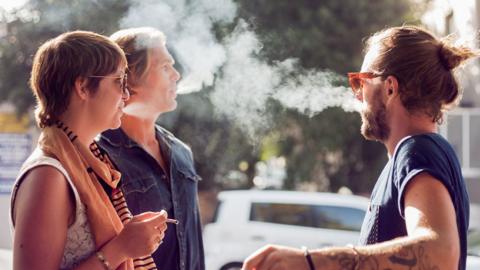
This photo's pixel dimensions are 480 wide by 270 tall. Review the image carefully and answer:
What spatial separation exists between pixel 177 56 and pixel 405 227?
161cm

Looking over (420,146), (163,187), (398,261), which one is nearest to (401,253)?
(398,261)

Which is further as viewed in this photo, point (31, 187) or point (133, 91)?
point (133, 91)

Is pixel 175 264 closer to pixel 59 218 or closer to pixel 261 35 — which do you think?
pixel 59 218

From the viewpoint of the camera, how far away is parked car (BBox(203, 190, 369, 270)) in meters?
7.00

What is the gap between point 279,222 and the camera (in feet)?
24.5

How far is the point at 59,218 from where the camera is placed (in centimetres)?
159

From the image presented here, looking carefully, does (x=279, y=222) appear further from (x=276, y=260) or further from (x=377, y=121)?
(x=276, y=260)

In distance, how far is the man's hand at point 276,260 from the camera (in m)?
1.45

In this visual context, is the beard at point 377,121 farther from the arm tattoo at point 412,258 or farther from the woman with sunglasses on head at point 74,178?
the woman with sunglasses on head at point 74,178

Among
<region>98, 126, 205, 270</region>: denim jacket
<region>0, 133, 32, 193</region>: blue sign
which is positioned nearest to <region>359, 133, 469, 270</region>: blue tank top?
<region>98, 126, 205, 270</region>: denim jacket

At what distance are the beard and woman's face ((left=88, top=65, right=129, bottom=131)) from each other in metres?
0.68

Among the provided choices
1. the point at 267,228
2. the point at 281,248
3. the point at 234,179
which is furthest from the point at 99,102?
the point at 234,179

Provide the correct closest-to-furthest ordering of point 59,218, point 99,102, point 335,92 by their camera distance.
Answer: point 59,218
point 99,102
point 335,92

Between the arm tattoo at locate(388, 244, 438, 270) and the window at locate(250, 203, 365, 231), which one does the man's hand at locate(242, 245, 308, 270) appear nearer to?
the arm tattoo at locate(388, 244, 438, 270)
